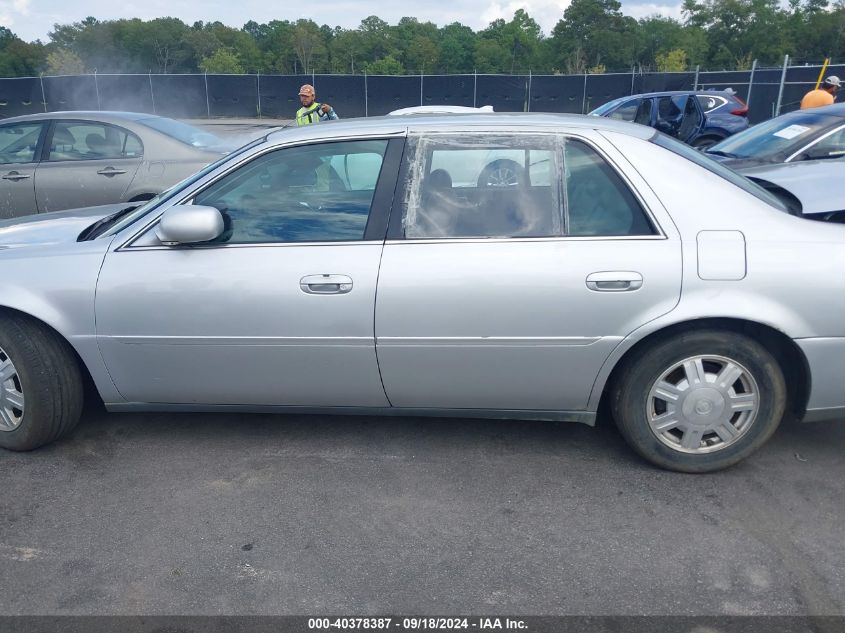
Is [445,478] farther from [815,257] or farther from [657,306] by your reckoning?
[815,257]

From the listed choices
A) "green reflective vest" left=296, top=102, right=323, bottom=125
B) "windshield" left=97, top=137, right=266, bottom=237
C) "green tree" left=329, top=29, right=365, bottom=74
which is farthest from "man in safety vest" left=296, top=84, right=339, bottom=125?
"green tree" left=329, top=29, right=365, bottom=74

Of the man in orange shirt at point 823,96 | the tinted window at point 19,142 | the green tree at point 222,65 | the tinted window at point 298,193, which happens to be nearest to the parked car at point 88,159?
the tinted window at point 19,142

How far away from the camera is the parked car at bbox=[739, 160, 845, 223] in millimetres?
3254

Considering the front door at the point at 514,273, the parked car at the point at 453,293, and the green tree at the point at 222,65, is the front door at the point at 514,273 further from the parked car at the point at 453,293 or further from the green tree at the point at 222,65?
the green tree at the point at 222,65

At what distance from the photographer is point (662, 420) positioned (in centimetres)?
317

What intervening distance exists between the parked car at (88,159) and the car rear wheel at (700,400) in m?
4.82

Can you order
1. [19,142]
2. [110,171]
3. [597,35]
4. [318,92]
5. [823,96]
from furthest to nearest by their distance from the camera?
[597,35], [318,92], [823,96], [19,142], [110,171]

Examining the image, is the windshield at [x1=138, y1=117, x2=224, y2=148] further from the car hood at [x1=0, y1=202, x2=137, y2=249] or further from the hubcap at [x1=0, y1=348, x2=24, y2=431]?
the hubcap at [x1=0, y1=348, x2=24, y2=431]

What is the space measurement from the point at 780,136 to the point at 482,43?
2835 inches

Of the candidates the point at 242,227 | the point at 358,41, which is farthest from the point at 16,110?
the point at 358,41

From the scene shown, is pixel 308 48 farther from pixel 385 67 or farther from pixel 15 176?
pixel 15 176

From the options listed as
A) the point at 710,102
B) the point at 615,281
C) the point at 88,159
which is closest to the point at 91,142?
the point at 88,159

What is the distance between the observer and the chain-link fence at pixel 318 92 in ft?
96.5

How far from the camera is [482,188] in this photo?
3.25 meters
